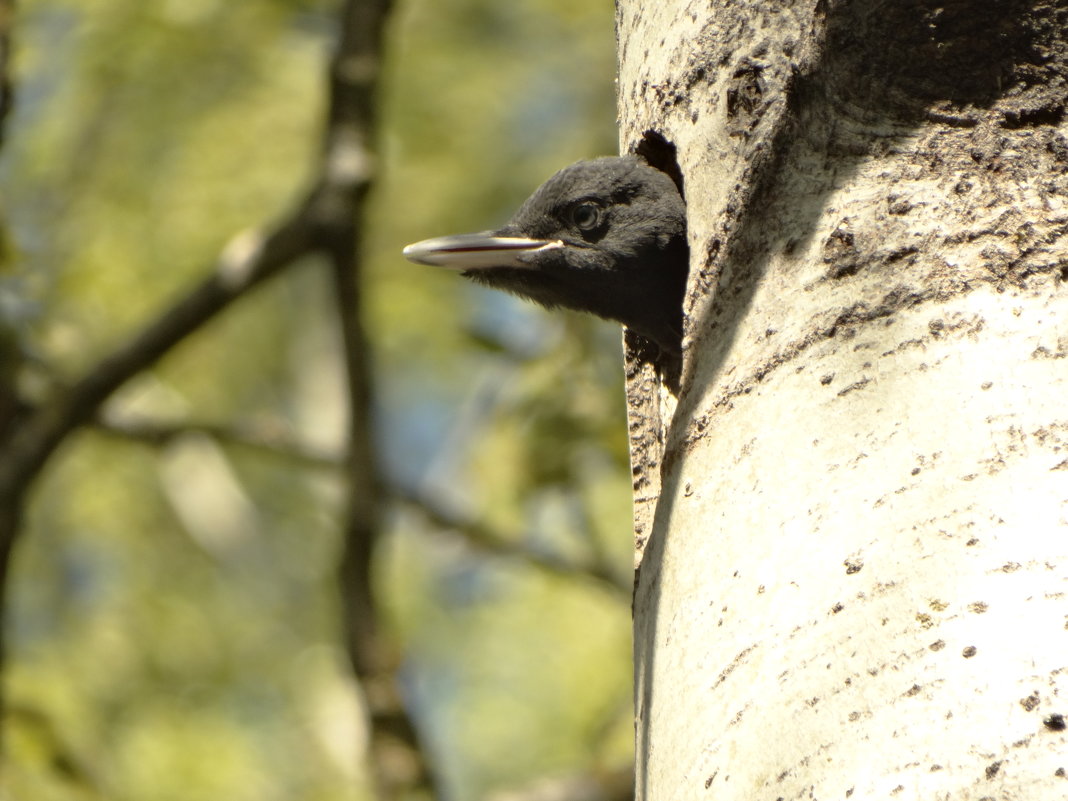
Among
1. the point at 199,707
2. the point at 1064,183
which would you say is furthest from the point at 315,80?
the point at 1064,183

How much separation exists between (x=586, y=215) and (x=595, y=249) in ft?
0.32

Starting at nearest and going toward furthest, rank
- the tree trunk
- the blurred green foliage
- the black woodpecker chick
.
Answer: the tree trunk, the black woodpecker chick, the blurred green foliage

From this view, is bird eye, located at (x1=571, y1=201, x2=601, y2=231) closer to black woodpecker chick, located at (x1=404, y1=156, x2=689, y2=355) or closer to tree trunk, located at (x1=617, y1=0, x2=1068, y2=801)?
black woodpecker chick, located at (x1=404, y1=156, x2=689, y2=355)

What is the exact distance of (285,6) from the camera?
4891 mm

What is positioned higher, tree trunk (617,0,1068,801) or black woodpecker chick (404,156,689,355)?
tree trunk (617,0,1068,801)

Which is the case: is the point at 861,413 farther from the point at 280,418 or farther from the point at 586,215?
the point at 280,418

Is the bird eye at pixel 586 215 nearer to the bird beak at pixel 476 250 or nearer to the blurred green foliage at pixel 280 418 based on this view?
the bird beak at pixel 476 250

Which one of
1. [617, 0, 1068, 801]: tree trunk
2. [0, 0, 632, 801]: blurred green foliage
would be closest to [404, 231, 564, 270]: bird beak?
[0, 0, 632, 801]: blurred green foliage

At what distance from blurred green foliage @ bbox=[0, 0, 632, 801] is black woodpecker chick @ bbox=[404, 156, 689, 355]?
0.65m

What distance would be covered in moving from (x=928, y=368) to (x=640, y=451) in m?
0.97

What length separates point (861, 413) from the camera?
69.9 inches

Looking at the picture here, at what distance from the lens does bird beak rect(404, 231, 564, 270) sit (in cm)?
340

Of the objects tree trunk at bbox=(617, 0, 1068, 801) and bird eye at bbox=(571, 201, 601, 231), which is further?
bird eye at bbox=(571, 201, 601, 231)

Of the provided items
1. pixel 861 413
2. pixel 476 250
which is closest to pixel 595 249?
pixel 476 250
